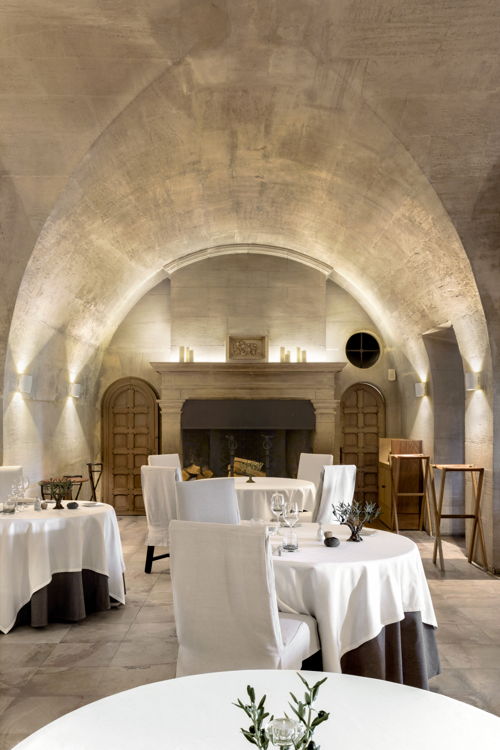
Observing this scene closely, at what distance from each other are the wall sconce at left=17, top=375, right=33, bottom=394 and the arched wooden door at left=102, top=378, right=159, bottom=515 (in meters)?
3.34

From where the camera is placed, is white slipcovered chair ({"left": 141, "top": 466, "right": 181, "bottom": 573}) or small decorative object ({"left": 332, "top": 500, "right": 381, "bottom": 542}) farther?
white slipcovered chair ({"left": 141, "top": 466, "right": 181, "bottom": 573})

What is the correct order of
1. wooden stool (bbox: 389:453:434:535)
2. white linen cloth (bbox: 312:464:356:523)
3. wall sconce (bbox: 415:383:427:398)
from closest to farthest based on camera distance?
white linen cloth (bbox: 312:464:356:523)
wooden stool (bbox: 389:453:434:535)
wall sconce (bbox: 415:383:427:398)

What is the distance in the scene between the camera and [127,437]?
10.3 m

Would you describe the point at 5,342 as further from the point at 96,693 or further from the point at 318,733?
the point at 318,733

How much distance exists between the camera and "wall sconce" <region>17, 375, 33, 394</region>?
674 cm

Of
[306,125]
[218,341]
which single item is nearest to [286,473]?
[218,341]

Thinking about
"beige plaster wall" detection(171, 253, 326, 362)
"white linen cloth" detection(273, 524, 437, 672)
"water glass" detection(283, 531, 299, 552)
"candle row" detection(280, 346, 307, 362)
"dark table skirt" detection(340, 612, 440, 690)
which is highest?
"beige plaster wall" detection(171, 253, 326, 362)

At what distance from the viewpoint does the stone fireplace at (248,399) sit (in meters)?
9.83

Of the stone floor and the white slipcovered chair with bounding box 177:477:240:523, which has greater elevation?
the white slipcovered chair with bounding box 177:477:240:523

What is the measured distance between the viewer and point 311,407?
9898 mm

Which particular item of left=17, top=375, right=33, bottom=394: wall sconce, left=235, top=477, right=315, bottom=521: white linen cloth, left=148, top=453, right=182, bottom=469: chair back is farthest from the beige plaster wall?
left=235, top=477, right=315, bottom=521: white linen cloth

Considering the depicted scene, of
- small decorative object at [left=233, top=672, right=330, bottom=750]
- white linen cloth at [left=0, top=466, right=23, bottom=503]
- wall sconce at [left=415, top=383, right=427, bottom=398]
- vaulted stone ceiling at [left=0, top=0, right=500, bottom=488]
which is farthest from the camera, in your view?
wall sconce at [left=415, top=383, right=427, bottom=398]

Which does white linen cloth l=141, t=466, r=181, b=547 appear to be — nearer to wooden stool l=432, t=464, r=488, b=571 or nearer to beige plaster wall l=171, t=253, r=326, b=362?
wooden stool l=432, t=464, r=488, b=571

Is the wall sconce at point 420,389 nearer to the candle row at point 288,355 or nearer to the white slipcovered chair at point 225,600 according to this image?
the candle row at point 288,355
